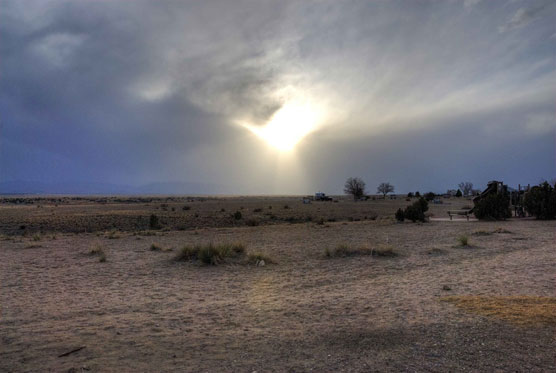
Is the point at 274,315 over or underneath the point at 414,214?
underneath

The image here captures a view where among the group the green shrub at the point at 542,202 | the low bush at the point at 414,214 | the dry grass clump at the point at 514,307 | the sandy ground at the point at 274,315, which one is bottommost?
the sandy ground at the point at 274,315

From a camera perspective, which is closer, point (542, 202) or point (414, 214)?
point (542, 202)

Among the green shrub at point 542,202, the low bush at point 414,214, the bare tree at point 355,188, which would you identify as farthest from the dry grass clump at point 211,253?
the bare tree at point 355,188

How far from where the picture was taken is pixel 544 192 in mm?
28438

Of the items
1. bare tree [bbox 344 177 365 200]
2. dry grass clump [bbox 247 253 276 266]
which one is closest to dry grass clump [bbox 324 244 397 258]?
dry grass clump [bbox 247 253 276 266]

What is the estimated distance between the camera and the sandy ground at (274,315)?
15.9ft

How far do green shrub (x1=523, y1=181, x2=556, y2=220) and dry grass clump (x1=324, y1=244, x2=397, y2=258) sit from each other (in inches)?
822

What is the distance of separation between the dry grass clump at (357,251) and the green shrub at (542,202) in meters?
20.9

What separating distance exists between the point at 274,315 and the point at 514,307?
4.49 m

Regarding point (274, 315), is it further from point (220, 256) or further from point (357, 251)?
point (357, 251)

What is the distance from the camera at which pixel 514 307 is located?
6781 mm

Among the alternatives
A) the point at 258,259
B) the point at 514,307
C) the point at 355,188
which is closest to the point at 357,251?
the point at 258,259

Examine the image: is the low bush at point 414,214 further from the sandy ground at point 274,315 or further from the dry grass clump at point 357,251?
the dry grass clump at point 357,251

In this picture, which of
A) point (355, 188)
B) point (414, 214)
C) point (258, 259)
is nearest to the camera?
point (258, 259)
